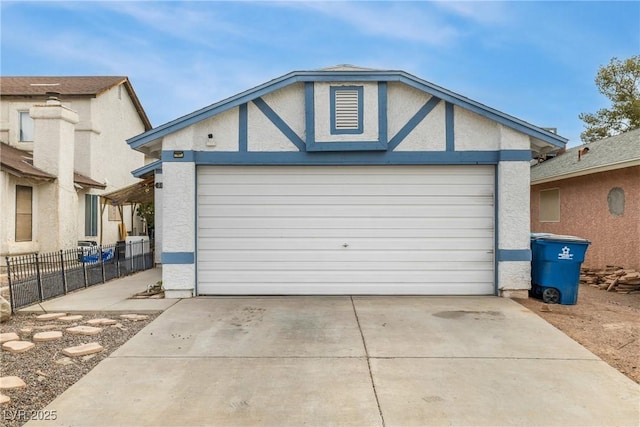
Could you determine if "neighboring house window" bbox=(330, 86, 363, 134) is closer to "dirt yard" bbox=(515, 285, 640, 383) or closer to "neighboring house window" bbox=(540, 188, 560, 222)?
"dirt yard" bbox=(515, 285, 640, 383)

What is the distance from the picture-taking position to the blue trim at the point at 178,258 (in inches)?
326

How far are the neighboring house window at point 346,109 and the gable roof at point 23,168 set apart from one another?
1012cm

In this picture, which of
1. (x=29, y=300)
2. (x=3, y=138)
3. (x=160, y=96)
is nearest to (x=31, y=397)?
(x=29, y=300)

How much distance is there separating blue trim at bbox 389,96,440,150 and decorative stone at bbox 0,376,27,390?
6.57 metres

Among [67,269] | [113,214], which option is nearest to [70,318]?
[67,269]

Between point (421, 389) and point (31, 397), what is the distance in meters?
3.66

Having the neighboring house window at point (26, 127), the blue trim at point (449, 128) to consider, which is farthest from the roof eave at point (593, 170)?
the neighboring house window at point (26, 127)

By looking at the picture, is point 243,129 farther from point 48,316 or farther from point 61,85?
point 61,85

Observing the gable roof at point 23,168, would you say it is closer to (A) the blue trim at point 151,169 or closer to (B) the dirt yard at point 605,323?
(A) the blue trim at point 151,169

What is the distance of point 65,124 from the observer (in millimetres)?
14633

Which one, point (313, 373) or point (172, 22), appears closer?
point (313, 373)

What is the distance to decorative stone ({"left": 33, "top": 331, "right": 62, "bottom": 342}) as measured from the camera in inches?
226

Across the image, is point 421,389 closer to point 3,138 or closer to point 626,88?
point 3,138

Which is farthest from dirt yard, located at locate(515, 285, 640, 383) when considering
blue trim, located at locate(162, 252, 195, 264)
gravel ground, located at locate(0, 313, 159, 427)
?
blue trim, located at locate(162, 252, 195, 264)
